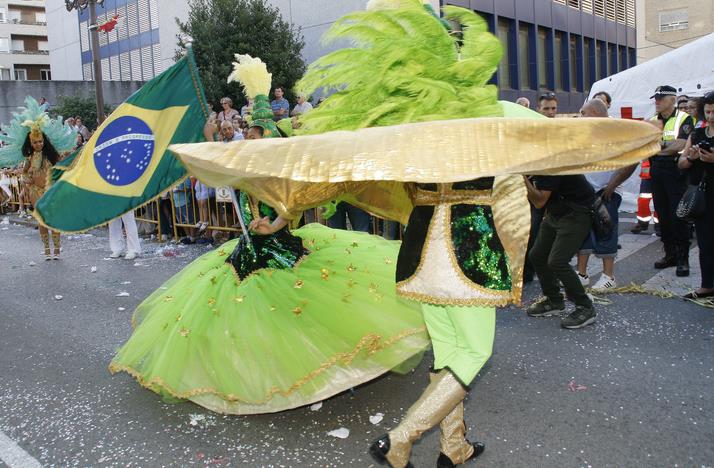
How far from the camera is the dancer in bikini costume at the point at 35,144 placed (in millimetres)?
9242

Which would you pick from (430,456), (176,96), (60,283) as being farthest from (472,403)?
(60,283)

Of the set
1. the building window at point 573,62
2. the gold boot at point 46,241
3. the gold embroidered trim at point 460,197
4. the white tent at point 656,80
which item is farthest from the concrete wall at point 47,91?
the gold embroidered trim at point 460,197

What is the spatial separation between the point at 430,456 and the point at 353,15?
2278mm

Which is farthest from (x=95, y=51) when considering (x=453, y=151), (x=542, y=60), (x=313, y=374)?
(x=542, y=60)

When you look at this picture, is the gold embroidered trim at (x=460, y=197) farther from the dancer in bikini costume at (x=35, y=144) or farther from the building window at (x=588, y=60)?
the building window at (x=588, y=60)

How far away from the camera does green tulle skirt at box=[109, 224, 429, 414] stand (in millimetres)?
3658

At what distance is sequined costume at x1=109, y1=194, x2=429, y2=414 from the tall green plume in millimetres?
1307

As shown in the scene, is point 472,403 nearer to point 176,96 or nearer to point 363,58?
point 363,58

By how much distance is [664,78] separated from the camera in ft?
37.5

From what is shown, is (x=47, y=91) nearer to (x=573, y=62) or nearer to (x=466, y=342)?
(x=573, y=62)

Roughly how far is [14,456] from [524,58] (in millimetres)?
24837

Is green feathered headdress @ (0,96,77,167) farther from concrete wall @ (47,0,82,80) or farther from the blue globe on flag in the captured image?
concrete wall @ (47,0,82,80)

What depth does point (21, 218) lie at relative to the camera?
53.9 feet

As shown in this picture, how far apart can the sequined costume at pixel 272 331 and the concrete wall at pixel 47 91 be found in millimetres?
27245
